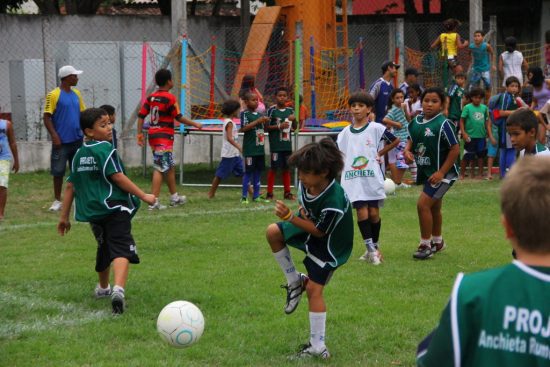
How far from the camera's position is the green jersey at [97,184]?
22.8 ft

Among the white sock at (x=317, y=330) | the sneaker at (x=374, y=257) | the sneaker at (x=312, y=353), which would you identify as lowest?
the sneaker at (x=312, y=353)

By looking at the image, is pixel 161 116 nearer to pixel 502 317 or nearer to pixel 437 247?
pixel 437 247

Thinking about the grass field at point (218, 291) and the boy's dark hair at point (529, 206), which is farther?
the grass field at point (218, 291)

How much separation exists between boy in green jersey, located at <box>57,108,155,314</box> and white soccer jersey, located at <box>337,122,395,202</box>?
8.05ft

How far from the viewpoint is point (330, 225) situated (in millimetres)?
5758

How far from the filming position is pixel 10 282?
8.04 meters

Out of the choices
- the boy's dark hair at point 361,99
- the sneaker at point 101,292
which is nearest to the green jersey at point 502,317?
the sneaker at point 101,292

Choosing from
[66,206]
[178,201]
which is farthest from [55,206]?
[66,206]

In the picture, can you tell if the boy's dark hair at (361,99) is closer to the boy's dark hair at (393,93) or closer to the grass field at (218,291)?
the grass field at (218,291)

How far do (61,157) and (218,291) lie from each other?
5.77m

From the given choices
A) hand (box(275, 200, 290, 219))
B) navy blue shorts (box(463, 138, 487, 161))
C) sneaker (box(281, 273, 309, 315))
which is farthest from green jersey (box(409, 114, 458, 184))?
navy blue shorts (box(463, 138, 487, 161))

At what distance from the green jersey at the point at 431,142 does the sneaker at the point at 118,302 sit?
11.7 feet

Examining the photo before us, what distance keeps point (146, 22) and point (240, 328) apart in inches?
595

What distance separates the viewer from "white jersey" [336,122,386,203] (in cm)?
875
